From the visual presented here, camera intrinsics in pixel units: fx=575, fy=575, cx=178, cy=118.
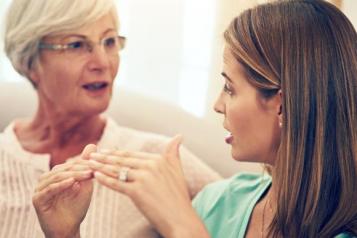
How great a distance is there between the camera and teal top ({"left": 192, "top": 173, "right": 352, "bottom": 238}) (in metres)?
0.89

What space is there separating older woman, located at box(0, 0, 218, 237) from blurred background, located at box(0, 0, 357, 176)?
0.05 m

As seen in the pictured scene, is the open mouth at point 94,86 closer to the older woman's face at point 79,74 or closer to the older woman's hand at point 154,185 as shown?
the older woman's face at point 79,74

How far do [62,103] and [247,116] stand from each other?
0.37 metres

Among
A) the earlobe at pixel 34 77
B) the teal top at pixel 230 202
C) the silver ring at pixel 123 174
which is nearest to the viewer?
the silver ring at pixel 123 174

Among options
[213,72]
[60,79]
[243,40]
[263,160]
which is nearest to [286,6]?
[243,40]

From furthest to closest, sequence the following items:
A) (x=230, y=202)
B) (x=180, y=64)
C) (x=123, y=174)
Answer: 1. (x=180, y=64)
2. (x=230, y=202)
3. (x=123, y=174)

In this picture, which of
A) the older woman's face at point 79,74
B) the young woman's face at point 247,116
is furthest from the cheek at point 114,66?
the young woman's face at point 247,116

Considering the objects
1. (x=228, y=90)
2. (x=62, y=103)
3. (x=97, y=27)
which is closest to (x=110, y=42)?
(x=97, y=27)

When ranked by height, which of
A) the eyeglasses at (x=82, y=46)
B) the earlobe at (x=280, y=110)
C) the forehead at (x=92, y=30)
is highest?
the forehead at (x=92, y=30)

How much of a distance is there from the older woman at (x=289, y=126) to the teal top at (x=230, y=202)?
0.35 ft

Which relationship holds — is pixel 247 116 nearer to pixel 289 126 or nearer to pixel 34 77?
pixel 289 126

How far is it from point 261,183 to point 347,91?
250 mm

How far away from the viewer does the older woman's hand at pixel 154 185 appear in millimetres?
722

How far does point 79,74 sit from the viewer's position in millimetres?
961
